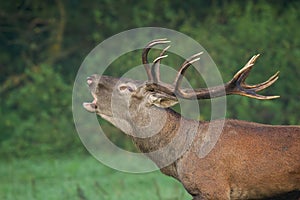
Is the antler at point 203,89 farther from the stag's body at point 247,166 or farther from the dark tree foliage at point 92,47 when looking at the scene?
the dark tree foliage at point 92,47

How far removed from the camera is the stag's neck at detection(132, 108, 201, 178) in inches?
288

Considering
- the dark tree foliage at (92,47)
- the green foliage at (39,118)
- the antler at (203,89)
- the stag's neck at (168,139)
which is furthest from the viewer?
the dark tree foliage at (92,47)

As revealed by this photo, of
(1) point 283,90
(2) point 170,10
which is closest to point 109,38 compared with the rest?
(2) point 170,10

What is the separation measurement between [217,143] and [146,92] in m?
0.76

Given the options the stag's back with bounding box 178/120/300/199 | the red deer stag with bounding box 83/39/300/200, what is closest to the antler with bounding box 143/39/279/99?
the red deer stag with bounding box 83/39/300/200

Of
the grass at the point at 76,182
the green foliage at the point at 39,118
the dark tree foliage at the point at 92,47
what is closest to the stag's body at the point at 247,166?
the grass at the point at 76,182

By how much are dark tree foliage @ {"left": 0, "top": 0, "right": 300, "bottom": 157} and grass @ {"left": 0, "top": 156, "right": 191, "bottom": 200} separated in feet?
4.93

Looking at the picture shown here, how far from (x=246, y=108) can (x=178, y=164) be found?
28.7 ft

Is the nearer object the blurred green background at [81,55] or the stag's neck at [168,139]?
the stag's neck at [168,139]

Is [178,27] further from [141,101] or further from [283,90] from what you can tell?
[141,101]

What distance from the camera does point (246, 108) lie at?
15.8 meters

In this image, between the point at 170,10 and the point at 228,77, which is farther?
the point at 170,10

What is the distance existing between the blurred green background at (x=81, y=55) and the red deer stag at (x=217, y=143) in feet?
17.2

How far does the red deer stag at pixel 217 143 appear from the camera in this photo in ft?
22.7
